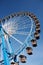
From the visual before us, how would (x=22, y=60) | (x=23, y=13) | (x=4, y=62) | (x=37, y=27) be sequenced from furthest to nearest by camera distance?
(x=23, y=13) → (x=37, y=27) → (x=4, y=62) → (x=22, y=60)

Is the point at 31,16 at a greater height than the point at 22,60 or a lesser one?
greater

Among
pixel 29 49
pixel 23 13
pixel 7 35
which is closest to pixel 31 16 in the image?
pixel 23 13

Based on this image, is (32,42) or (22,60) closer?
(22,60)

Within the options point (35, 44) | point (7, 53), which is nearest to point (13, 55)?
point (7, 53)

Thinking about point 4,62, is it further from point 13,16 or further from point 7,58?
point 13,16

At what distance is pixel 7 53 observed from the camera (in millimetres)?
38344

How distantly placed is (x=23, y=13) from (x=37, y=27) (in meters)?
3.94

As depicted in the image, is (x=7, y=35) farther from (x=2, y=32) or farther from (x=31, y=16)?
(x=31, y=16)

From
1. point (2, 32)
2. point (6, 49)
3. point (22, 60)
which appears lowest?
point (22, 60)

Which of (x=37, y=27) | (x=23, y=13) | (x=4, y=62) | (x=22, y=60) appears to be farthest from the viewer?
(x=23, y=13)

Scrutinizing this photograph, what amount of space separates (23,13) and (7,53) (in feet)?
24.1

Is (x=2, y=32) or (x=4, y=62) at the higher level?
(x=2, y=32)

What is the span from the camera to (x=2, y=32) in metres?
40.4

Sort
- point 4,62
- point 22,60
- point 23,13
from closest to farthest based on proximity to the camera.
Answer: point 22,60
point 4,62
point 23,13
